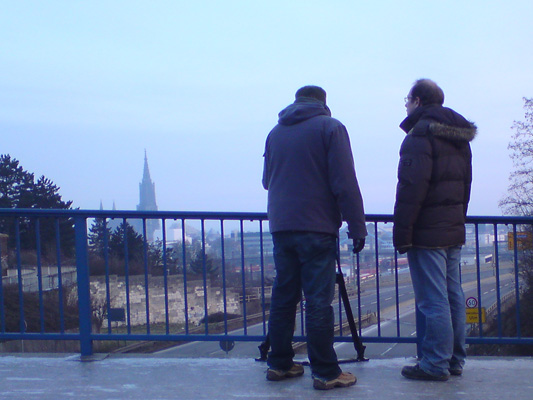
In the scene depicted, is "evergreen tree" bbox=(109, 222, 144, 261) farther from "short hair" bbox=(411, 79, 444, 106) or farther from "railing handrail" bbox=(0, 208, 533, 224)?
"short hair" bbox=(411, 79, 444, 106)

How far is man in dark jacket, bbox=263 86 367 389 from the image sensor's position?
387cm

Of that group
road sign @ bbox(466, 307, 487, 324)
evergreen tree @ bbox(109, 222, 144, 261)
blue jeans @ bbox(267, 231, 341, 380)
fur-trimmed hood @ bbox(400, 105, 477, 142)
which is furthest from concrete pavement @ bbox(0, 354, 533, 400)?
fur-trimmed hood @ bbox(400, 105, 477, 142)

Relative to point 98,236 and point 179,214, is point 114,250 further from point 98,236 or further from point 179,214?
point 179,214

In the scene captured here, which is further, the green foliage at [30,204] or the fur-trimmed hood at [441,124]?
the green foliage at [30,204]

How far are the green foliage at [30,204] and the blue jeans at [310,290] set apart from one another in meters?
1.92

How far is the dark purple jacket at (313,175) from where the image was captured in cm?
384

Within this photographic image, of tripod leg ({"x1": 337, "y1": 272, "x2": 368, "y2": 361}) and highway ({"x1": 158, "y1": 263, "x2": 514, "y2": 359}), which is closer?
tripod leg ({"x1": 337, "y1": 272, "x2": 368, "y2": 361})

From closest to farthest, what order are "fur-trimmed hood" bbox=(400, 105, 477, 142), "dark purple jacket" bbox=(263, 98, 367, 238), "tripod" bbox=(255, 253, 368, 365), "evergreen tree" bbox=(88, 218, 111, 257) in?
"dark purple jacket" bbox=(263, 98, 367, 238), "fur-trimmed hood" bbox=(400, 105, 477, 142), "tripod" bbox=(255, 253, 368, 365), "evergreen tree" bbox=(88, 218, 111, 257)

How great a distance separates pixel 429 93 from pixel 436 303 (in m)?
1.36

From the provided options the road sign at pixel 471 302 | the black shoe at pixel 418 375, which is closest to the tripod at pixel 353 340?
the black shoe at pixel 418 375

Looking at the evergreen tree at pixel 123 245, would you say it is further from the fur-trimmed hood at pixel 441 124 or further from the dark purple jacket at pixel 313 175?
the fur-trimmed hood at pixel 441 124

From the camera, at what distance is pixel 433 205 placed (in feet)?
13.1

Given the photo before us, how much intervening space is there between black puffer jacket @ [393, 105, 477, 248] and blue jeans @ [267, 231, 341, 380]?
50cm

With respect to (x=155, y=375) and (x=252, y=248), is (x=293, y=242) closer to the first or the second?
(x=252, y=248)
